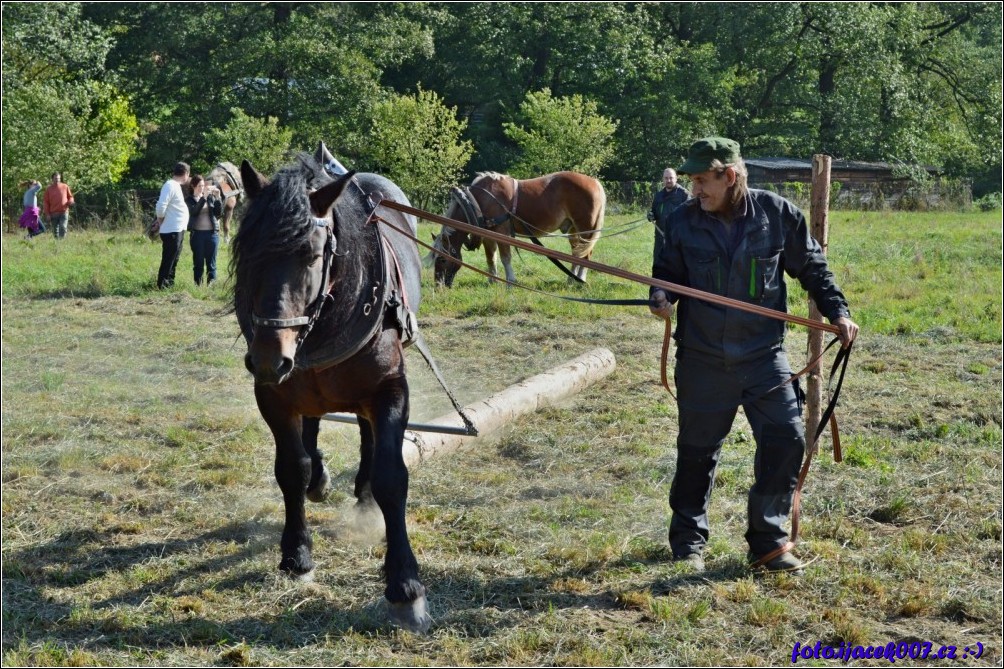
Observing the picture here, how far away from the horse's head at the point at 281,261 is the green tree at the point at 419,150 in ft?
85.7

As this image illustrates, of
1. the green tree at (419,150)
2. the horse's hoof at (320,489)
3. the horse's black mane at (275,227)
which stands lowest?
the horse's hoof at (320,489)

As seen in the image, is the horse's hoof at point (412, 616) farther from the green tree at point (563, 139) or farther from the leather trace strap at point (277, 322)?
the green tree at point (563, 139)

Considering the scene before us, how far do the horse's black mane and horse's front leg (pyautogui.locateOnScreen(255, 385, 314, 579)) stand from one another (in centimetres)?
65

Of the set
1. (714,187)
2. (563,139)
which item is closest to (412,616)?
(714,187)

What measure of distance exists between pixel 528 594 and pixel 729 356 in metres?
1.36

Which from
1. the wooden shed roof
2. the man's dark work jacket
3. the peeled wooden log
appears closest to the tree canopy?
the wooden shed roof

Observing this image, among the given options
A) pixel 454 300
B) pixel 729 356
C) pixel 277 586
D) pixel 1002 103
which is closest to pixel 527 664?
pixel 277 586

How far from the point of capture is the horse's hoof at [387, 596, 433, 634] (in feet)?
13.3

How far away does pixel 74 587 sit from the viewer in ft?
14.7

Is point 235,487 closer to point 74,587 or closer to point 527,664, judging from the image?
point 74,587

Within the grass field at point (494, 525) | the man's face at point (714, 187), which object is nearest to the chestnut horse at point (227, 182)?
the grass field at point (494, 525)

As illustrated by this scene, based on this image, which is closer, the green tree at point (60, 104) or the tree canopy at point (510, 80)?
the green tree at point (60, 104)

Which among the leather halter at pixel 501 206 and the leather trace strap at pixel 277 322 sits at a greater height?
the leather halter at pixel 501 206

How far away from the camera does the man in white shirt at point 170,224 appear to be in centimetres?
1376
